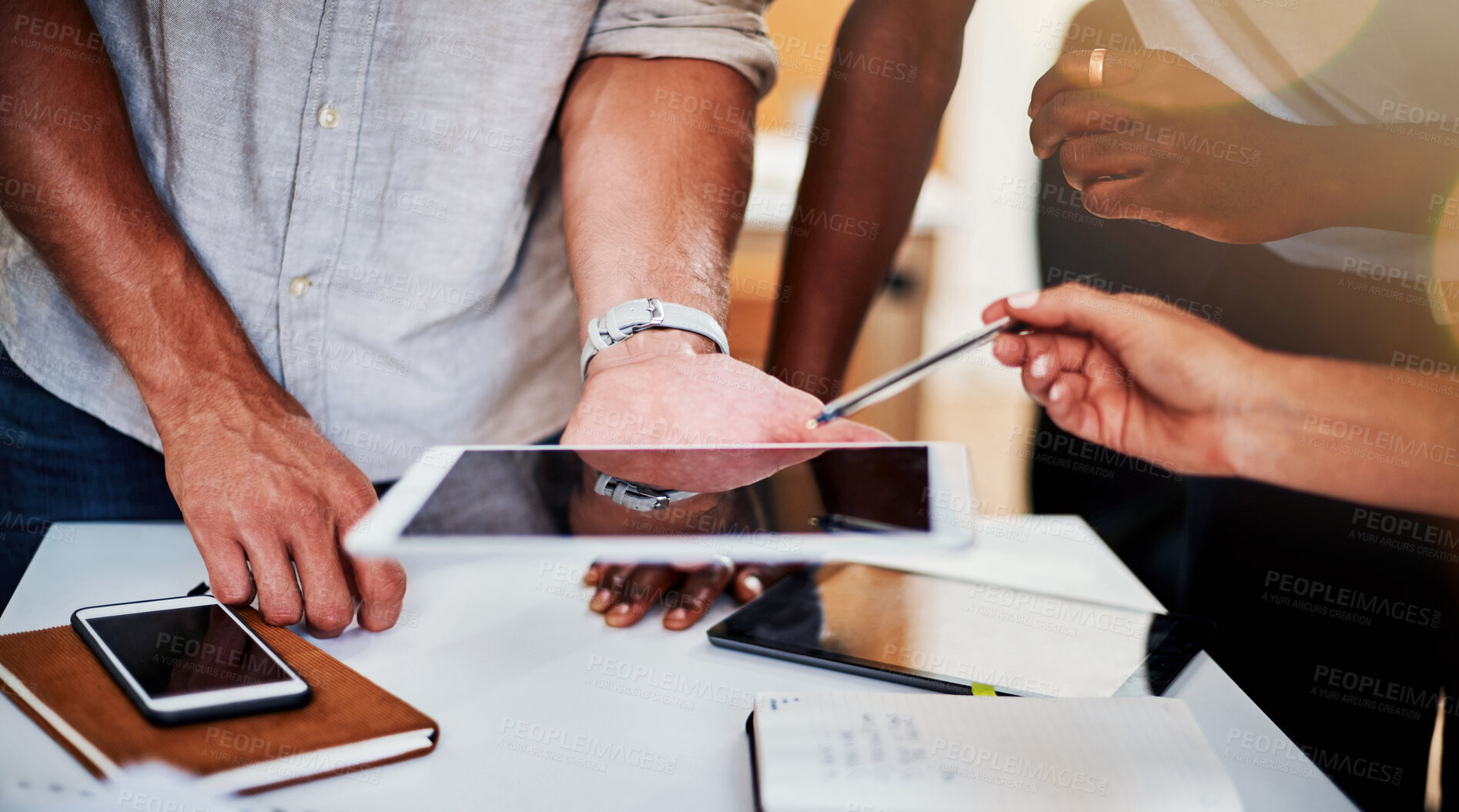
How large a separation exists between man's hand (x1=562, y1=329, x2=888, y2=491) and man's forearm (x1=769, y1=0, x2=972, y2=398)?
0.20m

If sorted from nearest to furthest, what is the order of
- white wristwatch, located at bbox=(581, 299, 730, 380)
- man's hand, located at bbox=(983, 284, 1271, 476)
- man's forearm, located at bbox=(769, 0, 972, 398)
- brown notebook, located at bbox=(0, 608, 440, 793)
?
brown notebook, located at bbox=(0, 608, 440, 793), man's hand, located at bbox=(983, 284, 1271, 476), white wristwatch, located at bbox=(581, 299, 730, 380), man's forearm, located at bbox=(769, 0, 972, 398)

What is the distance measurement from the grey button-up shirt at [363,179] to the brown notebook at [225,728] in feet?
0.89

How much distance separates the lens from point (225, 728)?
417 millimetres

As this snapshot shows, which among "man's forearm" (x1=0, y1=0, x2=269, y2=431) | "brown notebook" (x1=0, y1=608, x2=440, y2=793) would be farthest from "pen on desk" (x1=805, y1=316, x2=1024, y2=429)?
"man's forearm" (x1=0, y1=0, x2=269, y2=431)

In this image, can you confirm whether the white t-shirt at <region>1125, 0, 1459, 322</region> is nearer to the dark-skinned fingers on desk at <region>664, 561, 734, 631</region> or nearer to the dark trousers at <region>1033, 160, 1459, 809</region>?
the dark trousers at <region>1033, 160, 1459, 809</region>

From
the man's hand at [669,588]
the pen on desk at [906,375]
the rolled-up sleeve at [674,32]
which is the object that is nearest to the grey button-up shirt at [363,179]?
the rolled-up sleeve at [674,32]

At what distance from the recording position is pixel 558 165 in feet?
2.51

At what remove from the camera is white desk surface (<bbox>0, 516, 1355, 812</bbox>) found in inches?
16.6

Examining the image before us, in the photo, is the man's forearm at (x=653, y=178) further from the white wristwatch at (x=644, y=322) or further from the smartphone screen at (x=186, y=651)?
the smartphone screen at (x=186, y=651)

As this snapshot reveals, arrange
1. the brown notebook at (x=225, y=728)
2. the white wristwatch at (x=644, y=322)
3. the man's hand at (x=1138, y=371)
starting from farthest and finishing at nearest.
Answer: the white wristwatch at (x=644, y=322) < the man's hand at (x=1138, y=371) < the brown notebook at (x=225, y=728)

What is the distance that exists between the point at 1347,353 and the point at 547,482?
0.47 meters

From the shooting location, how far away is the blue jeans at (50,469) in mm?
684

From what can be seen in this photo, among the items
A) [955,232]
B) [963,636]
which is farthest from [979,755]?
[955,232]

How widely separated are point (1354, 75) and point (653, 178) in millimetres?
465
